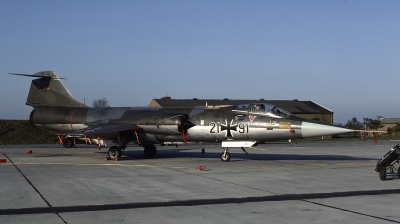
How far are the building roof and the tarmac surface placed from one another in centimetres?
4525

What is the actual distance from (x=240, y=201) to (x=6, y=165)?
37.3ft

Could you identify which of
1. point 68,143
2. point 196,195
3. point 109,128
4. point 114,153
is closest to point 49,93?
point 109,128

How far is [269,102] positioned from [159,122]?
4709 cm

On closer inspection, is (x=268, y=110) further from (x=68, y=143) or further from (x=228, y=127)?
(x=68, y=143)

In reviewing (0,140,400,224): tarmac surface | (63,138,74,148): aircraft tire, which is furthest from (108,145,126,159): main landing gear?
(63,138,74,148): aircraft tire

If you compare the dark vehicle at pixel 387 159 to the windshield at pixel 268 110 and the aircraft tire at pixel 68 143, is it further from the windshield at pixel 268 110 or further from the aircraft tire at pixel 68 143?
the aircraft tire at pixel 68 143

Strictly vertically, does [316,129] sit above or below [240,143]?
above

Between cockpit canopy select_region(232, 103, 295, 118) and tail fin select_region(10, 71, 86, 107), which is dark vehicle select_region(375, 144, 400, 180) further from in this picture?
tail fin select_region(10, 71, 86, 107)

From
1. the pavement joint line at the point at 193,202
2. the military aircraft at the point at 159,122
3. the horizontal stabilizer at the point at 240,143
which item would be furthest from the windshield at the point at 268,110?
the pavement joint line at the point at 193,202

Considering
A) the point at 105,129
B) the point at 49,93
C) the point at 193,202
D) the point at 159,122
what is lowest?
the point at 193,202

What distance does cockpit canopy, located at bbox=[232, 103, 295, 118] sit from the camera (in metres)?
18.5

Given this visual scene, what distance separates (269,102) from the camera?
6581 centimetres

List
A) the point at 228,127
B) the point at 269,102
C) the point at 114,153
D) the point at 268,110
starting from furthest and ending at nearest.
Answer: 1. the point at 269,102
2. the point at 114,153
3. the point at 228,127
4. the point at 268,110

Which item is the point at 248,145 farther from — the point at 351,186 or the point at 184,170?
the point at 351,186
